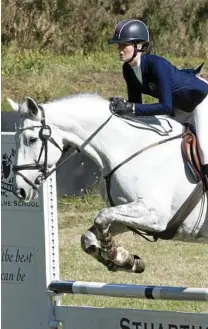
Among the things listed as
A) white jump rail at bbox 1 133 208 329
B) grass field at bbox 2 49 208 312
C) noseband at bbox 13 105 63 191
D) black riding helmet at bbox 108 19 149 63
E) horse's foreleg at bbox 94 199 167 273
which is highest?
black riding helmet at bbox 108 19 149 63

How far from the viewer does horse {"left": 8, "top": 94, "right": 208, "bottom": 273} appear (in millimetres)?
5325

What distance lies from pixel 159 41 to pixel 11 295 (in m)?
16.5

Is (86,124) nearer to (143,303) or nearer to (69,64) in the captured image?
(143,303)

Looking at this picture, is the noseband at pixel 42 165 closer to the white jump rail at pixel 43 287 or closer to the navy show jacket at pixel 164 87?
the navy show jacket at pixel 164 87

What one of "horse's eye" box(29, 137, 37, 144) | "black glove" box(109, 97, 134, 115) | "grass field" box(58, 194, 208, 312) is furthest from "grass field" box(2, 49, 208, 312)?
"horse's eye" box(29, 137, 37, 144)

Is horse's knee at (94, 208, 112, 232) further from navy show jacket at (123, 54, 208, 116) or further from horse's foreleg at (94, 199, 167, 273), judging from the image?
navy show jacket at (123, 54, 208, 116)

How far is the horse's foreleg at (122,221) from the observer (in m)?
5.21

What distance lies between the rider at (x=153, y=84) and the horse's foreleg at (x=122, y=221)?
41cm

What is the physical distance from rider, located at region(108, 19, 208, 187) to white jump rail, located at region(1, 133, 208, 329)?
0.76 metres

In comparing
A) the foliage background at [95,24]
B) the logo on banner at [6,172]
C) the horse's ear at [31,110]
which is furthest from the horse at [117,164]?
the foliage background at [95,24]

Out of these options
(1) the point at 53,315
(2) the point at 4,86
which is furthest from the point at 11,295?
(2) the point at 4,86

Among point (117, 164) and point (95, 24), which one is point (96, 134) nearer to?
point (117, 164)

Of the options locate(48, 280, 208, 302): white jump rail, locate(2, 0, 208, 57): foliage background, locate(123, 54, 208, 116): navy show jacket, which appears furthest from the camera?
locate(2, 0, 208, 57): foliage background

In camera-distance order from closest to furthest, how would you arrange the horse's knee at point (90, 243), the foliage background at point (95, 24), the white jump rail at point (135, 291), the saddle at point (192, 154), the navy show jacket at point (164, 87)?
the white jump rail at point (135, 291) < the horse's knee at point (90, 243) < the navy show jacket at point (164, 87) < the saddle at point (192, 154) < the foliage background at point (95, 24)
